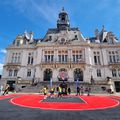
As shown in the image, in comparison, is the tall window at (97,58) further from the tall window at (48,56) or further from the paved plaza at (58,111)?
the paved plaza at (58,111)

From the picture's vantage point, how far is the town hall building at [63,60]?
33969 mm

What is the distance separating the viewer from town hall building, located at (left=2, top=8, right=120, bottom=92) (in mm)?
33969

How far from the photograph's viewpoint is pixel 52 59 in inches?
1448

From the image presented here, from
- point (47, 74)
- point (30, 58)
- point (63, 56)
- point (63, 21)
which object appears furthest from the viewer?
point (63, 21)

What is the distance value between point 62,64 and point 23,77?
14.0 metres

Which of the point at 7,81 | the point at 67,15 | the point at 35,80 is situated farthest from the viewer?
the point at 67,15

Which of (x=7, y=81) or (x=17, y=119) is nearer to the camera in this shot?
(x=17, y=119)

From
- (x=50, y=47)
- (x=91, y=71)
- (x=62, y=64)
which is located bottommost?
(x=91, y=71)

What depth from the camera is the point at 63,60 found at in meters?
36.1

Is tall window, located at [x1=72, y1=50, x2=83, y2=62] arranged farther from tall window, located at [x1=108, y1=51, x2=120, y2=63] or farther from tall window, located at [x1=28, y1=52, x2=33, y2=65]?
tall window, located at [x1=28, y1=52, x2=33, y2=65]

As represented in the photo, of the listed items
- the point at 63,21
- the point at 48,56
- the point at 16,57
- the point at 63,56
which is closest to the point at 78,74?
the point at 63,56

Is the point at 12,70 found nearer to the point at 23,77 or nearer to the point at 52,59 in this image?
the point at 23,77

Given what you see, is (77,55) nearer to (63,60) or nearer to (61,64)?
(63,60)

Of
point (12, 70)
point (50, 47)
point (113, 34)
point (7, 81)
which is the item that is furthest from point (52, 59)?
point (113, 34)
